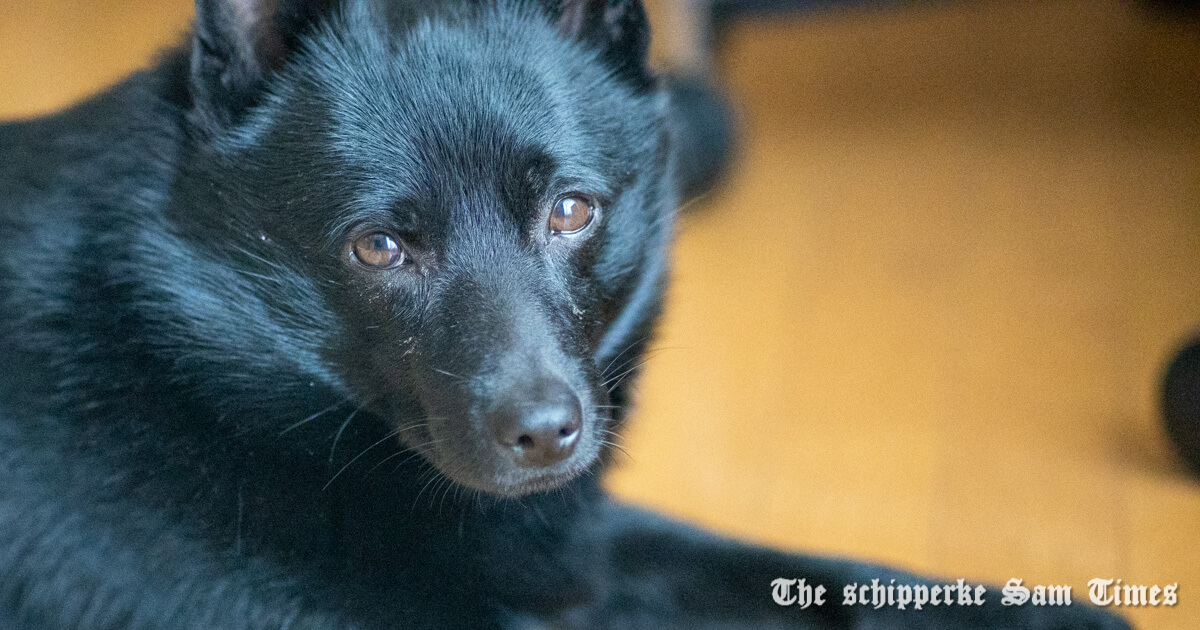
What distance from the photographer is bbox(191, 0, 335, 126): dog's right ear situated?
1323mm

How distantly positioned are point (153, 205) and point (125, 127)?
0.10 meters

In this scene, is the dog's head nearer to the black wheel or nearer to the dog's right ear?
the dog's right ear

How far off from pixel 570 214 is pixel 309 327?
35 cm

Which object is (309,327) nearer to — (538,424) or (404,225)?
(404,225)

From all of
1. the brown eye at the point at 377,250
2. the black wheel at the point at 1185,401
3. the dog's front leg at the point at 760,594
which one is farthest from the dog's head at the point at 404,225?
the black wheel at the point at 1185,401

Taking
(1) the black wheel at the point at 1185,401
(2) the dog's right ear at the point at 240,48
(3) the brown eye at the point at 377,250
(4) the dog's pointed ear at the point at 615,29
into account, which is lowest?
(3) the brown eye at the point at 377,250

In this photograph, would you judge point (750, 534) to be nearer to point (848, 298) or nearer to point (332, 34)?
point (848, 298)

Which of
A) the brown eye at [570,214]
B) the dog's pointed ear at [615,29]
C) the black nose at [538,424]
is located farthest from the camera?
the dog's pointed ear at [615,29]

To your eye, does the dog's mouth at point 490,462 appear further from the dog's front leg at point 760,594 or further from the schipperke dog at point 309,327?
the dog's front leg at point 760,594

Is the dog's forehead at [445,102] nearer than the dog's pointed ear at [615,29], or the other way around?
the dog's forehead at [445,102]

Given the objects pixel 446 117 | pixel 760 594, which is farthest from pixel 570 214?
pixel 760 594

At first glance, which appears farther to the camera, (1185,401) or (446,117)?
(1185,401)

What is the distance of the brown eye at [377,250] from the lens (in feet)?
4.40

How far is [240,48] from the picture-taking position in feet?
4.44
